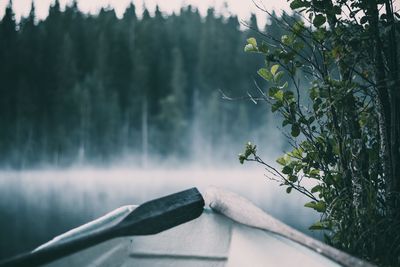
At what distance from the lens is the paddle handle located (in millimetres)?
1453

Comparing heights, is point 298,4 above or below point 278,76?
above

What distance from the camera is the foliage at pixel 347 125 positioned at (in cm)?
191

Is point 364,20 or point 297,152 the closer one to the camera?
point 364,20

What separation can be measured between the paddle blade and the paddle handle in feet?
0.29

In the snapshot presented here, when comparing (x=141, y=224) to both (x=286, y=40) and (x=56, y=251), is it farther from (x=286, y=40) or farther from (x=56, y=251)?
(x=286, y=40)

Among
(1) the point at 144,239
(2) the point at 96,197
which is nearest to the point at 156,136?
(2) the point at 96,197

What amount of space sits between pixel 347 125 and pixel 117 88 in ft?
137

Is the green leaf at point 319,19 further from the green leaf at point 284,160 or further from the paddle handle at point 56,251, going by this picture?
the paddle handle at point 56,251

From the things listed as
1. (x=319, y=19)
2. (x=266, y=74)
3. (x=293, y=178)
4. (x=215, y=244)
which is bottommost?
(x=215, y=244)

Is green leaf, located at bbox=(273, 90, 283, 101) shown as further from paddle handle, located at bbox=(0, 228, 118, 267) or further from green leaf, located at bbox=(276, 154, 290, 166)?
paddle handle, located at bbox=(0, 228, 118, 267)

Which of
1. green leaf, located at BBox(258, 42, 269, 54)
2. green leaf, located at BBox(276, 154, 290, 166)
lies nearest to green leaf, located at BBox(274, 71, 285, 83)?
green leaf, located at BBox(258, 42, 269, 54)

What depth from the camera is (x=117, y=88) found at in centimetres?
4266

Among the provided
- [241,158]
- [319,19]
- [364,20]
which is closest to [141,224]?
[241,158]

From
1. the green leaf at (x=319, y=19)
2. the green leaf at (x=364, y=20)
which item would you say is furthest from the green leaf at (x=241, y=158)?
the green leaf at (x=364, y=20)
